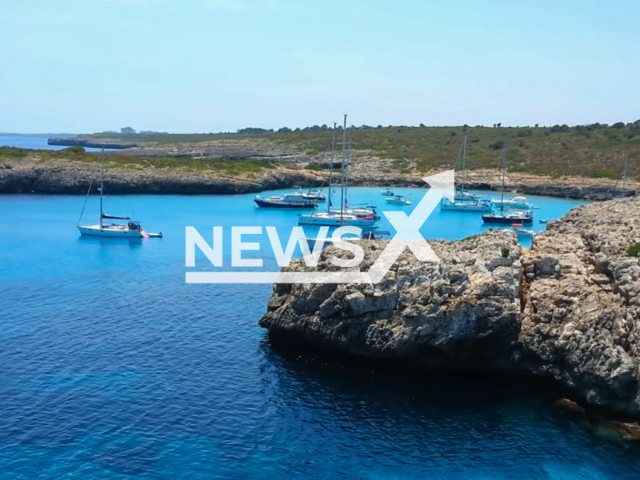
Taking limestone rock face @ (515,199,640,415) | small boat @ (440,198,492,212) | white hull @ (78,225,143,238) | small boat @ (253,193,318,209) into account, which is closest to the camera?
limestone rock face @ (515,199,640,415)

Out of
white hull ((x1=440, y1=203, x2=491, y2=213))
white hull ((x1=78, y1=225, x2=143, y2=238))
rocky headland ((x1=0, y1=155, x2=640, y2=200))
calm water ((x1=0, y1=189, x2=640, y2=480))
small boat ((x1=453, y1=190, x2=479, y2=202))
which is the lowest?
calm water ((x1=0, y1=189, x2=640, y2=480))

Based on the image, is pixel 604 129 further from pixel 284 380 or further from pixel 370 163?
pixel 284 380

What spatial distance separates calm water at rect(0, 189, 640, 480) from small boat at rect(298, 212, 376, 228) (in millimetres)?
41929

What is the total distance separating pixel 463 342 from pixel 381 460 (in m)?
9.32

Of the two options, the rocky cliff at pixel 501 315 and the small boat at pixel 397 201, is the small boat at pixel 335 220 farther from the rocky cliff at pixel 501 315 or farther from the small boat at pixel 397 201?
the rocky cliff at pixel 501 315

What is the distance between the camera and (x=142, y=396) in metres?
31.6

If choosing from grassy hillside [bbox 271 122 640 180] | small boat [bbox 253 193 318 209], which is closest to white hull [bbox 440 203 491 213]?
small boat [bbox 253 193 318 209]

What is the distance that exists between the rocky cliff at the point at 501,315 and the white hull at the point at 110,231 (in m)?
41.2

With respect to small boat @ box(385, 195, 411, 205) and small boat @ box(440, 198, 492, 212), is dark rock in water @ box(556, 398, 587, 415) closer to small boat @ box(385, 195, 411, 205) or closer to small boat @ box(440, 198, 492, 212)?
small boat @ box(440, 198, 492, 212)

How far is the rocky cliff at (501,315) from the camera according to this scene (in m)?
31.0

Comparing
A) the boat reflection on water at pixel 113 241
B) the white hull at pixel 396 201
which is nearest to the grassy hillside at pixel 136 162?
the white hull at pixel 396 201

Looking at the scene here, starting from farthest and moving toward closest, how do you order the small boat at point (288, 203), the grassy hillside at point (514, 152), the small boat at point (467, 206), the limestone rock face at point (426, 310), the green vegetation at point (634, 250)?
the grassy hillside at point (514, 152) < the small boat at point (288, 203) < the small boat at point (467, 206) < the green vegetation at point (634, 250) < the limestone rock face at point (426, 310)

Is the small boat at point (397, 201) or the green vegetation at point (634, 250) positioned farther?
the small boat at point (397, 201)

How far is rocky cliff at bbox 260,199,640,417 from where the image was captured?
31031 mm
